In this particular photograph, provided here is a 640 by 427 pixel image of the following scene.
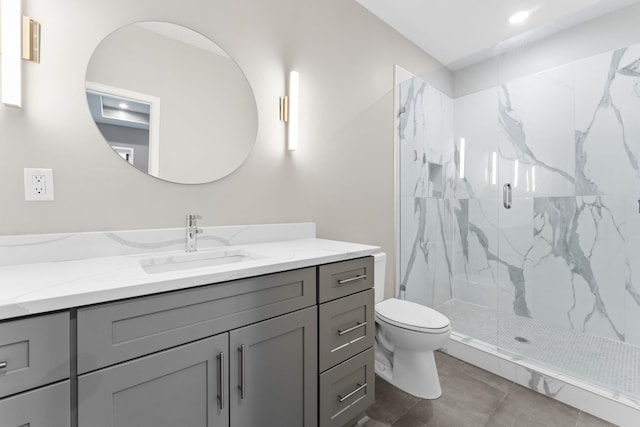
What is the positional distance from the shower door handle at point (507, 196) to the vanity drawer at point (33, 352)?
9.64 ft

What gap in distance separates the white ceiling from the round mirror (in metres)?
1.32

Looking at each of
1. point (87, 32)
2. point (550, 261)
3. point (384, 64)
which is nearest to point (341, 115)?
point (384, 64)

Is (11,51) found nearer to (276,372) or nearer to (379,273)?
(276,372)

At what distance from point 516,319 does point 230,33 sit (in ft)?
9.75

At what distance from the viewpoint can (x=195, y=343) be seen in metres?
0.90

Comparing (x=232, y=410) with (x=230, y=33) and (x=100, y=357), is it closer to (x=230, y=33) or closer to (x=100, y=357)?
(x=100, y=357)

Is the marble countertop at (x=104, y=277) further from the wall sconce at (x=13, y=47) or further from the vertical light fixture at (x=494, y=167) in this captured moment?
the vertical light fixture at (x=494, y=167)

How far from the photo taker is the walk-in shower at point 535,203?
210cm

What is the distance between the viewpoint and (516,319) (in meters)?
2.51

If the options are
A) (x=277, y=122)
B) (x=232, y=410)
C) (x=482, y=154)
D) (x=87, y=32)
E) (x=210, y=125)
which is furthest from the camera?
(x=482, y=154)

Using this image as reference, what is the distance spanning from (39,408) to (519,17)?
330 centimetres

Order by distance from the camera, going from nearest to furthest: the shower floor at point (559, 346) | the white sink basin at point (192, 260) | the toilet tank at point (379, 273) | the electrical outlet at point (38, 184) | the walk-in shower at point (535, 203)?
the electrical outlet at point (38, 184)
the white sink basin at point (192, 260)
the shower floor at point (559, 346)
the toilet tank at point (379, 273)
the walk-in shower at point (535, 203)

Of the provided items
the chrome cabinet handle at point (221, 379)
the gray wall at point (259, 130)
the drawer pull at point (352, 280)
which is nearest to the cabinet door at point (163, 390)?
the chrome cabinet handle at point (221, 379)

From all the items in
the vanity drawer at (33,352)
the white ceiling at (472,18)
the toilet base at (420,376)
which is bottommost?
the toilet base at (420,376)
